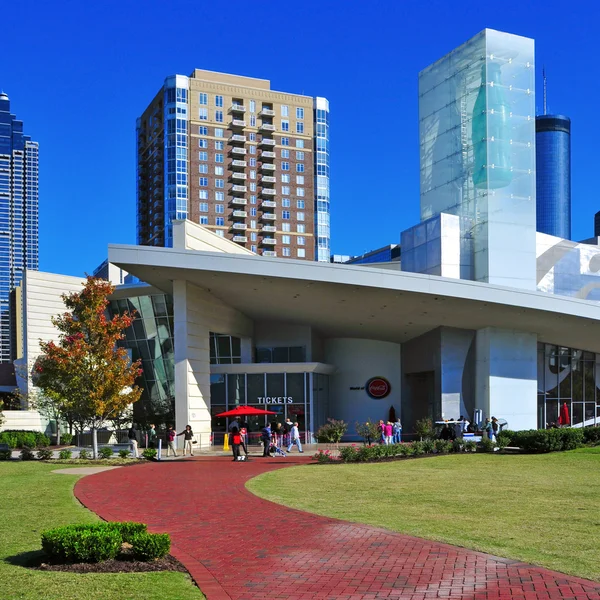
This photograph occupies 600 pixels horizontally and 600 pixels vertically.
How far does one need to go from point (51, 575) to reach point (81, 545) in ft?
1.99

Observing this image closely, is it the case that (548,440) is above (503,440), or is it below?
above

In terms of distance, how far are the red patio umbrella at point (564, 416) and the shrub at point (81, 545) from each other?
133ft

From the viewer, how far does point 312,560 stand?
37.3 feet

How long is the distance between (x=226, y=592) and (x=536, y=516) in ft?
25.7

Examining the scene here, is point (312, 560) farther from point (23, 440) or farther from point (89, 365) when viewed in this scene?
point (23, 440)

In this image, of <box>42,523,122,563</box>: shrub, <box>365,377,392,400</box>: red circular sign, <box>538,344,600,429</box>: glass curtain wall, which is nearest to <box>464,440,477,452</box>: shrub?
<box>538,344,600,429</box>: glass curtain wall

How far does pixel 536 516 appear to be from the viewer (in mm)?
15281

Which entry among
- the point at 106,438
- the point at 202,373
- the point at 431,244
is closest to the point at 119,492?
the point at 202,373

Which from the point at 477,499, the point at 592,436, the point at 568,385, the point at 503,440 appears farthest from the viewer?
the point at 568,385

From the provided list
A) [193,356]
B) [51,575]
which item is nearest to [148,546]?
[51,575]

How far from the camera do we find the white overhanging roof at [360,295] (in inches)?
1460

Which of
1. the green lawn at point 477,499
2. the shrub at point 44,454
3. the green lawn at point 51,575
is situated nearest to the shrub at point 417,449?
the green lawn at point 477,499

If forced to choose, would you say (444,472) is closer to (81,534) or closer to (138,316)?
(81,534)

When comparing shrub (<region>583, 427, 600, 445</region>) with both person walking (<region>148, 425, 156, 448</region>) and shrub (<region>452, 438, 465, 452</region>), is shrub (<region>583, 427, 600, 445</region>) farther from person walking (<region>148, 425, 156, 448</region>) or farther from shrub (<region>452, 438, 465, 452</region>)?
person walking (<region>148, 425, 156, 448</region>)
